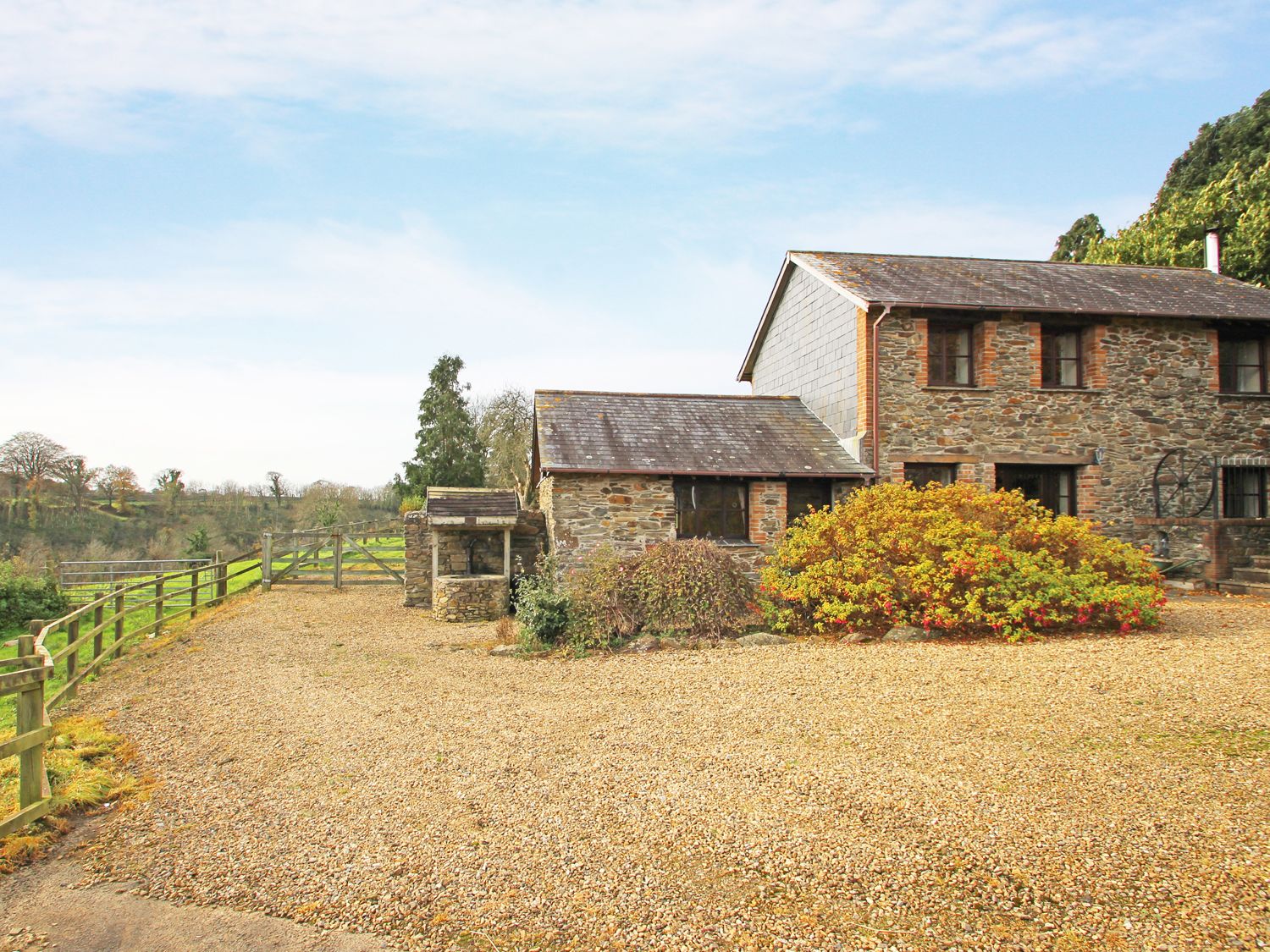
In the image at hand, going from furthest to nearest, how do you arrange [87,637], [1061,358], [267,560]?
[267,560] < [1061,358] < [87,637]

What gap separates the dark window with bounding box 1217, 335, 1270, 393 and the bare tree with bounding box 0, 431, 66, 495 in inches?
1494

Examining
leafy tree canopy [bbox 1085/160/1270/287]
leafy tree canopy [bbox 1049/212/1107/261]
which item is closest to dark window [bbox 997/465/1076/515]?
leafy tree canopy [bbox 1085/160/1270/287]

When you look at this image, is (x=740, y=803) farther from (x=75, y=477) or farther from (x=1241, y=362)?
(x=75, y=477)

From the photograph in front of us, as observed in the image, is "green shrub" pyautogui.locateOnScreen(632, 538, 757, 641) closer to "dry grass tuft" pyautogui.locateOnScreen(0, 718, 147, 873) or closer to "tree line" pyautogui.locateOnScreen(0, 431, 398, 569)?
"dry grass tuft" pyautogui.locateOnScreen(0, 718, 147, 873)

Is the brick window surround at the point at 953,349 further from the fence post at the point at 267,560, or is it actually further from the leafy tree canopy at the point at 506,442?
the leafy tree canopy at the point at 506,442

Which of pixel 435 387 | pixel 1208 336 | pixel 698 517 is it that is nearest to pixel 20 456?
pixel 435 387

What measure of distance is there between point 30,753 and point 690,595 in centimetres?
774

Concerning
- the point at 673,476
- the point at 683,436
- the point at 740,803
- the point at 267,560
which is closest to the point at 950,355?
the point at 683,436

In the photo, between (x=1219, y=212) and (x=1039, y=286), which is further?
(x=1219, y=212)

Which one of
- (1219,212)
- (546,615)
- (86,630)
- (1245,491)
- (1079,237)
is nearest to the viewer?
(546,615)

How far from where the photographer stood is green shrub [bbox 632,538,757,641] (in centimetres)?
1105

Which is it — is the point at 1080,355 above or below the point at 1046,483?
above

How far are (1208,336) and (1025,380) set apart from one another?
14.5 ft

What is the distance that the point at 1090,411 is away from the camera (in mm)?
15883
